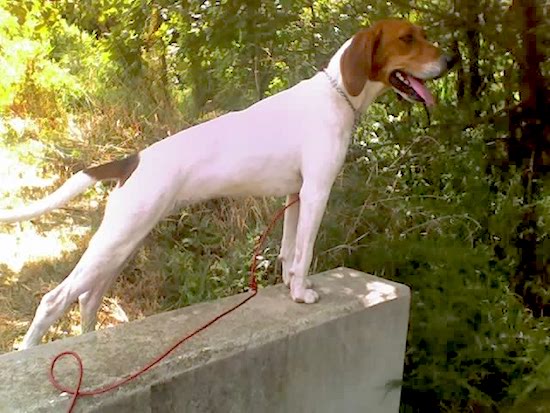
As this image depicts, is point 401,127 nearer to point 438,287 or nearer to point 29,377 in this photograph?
point 438,287

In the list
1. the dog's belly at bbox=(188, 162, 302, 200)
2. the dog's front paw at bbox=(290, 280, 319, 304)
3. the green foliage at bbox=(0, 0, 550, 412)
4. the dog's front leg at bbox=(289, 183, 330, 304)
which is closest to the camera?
the dog's belly at bbox=(188, 162, 302, 200)

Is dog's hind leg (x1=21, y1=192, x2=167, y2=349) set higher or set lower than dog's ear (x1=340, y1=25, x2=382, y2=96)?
lower

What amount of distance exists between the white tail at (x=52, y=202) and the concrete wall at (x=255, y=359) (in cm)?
43

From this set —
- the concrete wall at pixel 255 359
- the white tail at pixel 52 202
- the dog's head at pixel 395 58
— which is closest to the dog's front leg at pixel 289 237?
the concrete wall at pixel 255 359

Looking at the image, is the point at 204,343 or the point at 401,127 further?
the point at 401,127

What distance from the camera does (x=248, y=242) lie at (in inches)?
172

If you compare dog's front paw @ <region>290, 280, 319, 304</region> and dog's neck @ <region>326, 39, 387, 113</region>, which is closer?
dog's neck @ <region>326, 39, 387, 113</region>

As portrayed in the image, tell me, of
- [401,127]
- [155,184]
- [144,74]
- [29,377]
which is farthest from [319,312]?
[144,74]

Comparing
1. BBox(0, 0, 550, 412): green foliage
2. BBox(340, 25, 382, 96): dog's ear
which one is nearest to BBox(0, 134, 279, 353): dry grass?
BBox(0, 0, 550, 412): green foliage

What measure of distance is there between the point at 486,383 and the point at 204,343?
162 cm

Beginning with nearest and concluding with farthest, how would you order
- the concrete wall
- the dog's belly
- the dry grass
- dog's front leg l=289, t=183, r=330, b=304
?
the concrete wall → the dog's belly → dog's front leg l=289, t=183, r=330, b=304 → the dry grass

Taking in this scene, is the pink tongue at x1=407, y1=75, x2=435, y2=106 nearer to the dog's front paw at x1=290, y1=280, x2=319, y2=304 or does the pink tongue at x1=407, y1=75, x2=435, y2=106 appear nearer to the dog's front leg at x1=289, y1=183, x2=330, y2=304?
the dog's front leg at x1=289, y1=183, x2=330, y2=304

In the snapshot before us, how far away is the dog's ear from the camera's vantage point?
240cm

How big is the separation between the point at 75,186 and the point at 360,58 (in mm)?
1061
